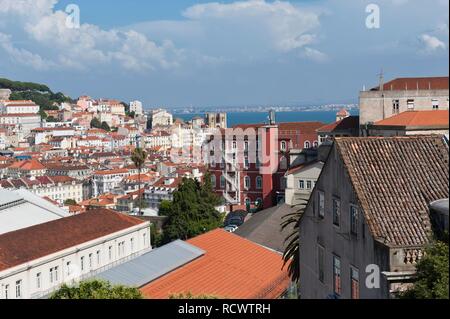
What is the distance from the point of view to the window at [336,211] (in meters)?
11.0

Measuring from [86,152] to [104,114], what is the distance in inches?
1934

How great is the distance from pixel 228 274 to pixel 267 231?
40.8 feet

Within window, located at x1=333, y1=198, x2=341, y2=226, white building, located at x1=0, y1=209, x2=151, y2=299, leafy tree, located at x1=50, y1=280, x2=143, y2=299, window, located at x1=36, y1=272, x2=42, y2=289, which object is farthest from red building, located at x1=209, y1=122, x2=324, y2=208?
leafy tree, located at x1=50, y1=280, x2=143, y2=299

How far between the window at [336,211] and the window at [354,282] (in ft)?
3.22

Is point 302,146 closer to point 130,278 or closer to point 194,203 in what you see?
point 194,203

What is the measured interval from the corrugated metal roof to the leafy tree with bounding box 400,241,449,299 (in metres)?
10.8

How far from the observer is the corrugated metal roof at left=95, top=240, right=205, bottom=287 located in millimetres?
18906

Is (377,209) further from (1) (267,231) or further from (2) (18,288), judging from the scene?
(1) (267,231)

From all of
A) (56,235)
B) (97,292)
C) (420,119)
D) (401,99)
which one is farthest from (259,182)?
(97,292)

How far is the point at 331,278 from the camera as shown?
37.6 feet

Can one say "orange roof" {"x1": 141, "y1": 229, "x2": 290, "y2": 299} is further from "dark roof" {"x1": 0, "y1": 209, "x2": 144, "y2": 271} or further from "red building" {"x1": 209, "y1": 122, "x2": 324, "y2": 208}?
"red building" {"x1": 209, "y1": 122, "x2": 324, "y2": 208}

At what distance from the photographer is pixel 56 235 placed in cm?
2786

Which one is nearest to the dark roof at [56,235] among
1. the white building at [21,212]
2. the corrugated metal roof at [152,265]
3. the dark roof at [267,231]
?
the white building at [21,212]
